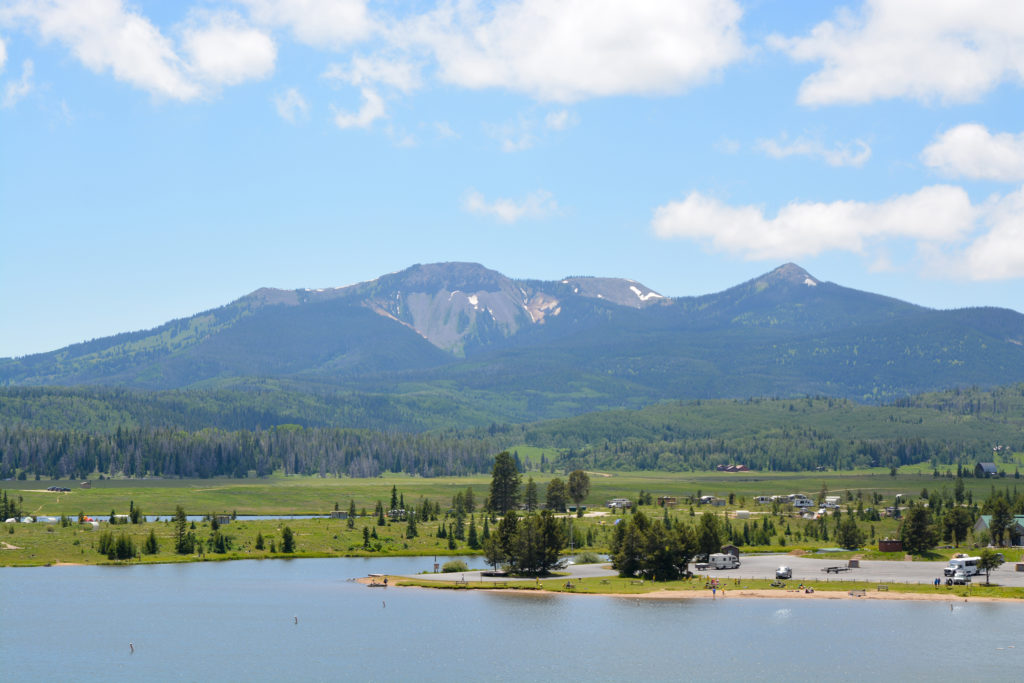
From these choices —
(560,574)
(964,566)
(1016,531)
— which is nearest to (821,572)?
(964,566)

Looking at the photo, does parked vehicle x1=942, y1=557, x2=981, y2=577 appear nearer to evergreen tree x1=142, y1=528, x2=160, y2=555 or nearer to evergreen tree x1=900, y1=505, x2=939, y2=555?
evergreen tree x1=900, y1=505, x2=939, y2=555

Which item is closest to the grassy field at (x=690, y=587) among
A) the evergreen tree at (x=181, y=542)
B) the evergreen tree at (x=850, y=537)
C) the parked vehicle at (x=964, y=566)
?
the parked vehicle at (x=964, y=566)

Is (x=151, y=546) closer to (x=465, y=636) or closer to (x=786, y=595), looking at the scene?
(x=465, y=636)

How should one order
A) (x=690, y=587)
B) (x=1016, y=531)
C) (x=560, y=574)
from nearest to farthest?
(x=690, y=587) → (x=560, y=574) → (x=1016, y=531)

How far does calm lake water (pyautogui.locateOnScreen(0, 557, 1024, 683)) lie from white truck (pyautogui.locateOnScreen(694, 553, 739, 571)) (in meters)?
24.8

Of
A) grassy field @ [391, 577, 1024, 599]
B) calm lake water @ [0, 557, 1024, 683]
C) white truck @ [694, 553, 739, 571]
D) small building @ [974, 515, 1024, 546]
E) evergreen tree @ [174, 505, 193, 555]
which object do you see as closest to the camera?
calm lake water @ [0, 557, 1024, 683]

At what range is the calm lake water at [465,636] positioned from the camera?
3541 inches

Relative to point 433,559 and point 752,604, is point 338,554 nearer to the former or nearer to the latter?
point 433,559

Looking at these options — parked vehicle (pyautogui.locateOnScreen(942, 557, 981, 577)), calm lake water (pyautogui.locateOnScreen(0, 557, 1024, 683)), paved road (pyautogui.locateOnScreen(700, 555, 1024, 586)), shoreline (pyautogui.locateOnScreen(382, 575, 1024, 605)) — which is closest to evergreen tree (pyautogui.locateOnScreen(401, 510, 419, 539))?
calm lake water (pyautogui.locateOnScreen(0, 557, 1024, 683))

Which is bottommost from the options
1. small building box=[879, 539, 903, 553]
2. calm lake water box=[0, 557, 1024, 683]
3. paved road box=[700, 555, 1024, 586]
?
calm lake water box=[0, 557, 1024, 683]

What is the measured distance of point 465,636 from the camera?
104 metres

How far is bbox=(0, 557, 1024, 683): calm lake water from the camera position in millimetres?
89938

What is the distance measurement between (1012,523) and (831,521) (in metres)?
38.7

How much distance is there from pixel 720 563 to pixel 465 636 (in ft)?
175
